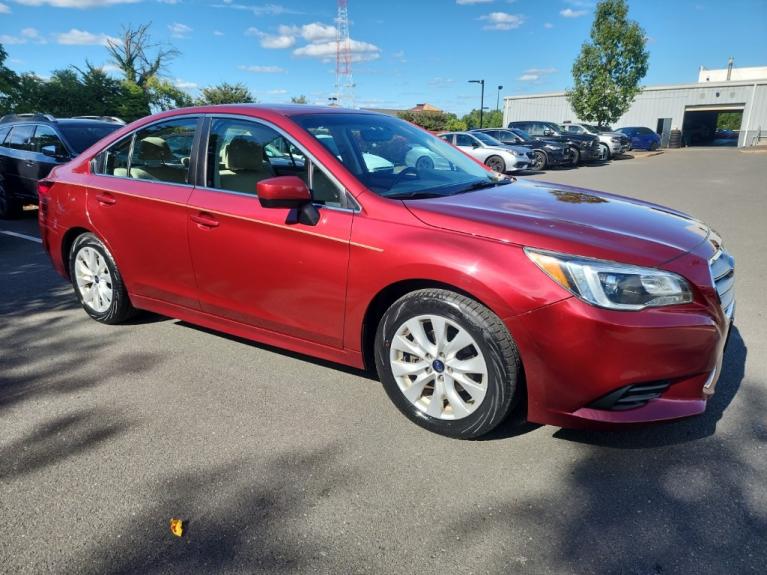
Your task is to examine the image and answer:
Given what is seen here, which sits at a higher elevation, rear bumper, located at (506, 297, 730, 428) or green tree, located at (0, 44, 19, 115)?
green tree, located at (0, 44, 19, 115)

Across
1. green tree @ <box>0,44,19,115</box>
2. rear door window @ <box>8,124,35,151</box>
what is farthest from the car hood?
green tree @ <box>0,44,19,115</box>

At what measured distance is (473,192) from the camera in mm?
3438

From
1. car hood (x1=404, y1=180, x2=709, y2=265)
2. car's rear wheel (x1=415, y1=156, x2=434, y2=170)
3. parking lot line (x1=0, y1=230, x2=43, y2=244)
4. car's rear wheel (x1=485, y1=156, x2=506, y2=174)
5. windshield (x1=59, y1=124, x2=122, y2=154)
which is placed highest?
windshield (x1=59, y1=124, x2=122, y2=154)

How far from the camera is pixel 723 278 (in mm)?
2887

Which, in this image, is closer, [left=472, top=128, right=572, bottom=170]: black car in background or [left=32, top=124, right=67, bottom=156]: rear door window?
[left=32, top=124, right=67, bottom=156]: rear door window

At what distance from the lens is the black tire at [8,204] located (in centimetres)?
927

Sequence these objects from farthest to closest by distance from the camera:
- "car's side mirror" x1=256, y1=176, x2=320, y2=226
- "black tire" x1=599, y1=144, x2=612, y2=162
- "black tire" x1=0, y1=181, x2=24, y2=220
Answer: "black tire" x1=599, y1=144, x2=612, y2=162, "black tire" x1=0, y1=181, x2=24, y2=220, "car's side mirror" x1=256, y1=176, x2=320, y2=226

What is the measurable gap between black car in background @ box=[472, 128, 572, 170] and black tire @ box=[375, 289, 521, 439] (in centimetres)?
1997

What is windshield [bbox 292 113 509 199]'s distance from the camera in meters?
3.30

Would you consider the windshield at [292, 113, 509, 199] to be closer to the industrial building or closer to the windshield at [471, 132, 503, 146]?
the windshield at [471, 132, 503, 146]

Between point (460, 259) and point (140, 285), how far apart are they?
2.58 m

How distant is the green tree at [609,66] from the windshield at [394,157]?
3496cm

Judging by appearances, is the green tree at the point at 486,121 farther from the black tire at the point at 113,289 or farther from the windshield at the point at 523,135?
the black tire at the point at 113,289

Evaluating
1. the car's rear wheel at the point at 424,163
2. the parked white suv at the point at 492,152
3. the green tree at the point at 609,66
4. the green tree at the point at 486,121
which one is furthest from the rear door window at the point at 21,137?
the green tree at the point at 486,121
